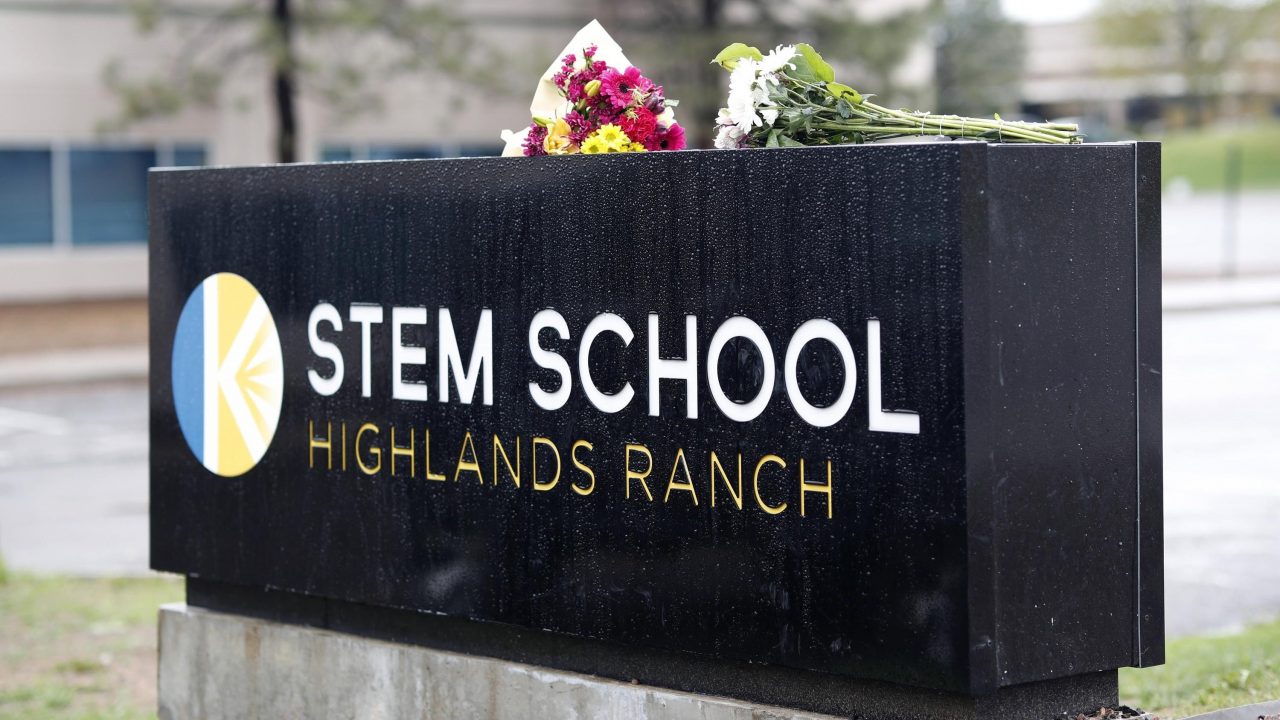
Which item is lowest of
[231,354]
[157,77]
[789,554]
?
[789,554]

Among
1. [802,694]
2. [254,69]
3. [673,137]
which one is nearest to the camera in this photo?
[802,694]

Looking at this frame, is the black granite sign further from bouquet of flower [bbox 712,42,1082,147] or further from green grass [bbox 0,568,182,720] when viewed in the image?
green grass [bbox 0,568,182,720]

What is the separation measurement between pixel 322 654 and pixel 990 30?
192ft

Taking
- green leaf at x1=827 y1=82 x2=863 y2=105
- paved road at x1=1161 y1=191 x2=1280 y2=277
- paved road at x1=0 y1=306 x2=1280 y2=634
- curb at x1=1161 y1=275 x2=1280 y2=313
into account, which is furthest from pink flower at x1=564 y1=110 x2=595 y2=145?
paved road at x1=1161 y1=191 x2=1280 y2=277

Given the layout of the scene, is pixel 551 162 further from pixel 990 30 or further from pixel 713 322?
pixel 990 30

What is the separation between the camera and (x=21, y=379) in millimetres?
22062

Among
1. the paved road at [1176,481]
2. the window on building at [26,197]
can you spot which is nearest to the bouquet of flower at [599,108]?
the paved road at [1176,481]

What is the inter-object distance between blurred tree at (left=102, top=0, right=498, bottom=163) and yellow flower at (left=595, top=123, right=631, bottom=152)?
1835 cm

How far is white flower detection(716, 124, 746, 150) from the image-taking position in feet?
14.9

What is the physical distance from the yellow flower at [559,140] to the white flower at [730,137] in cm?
58

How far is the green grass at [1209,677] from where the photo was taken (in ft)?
18.7

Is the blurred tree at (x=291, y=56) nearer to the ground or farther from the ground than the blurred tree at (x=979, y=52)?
nearer to the ground

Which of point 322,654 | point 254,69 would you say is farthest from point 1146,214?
point 254,69

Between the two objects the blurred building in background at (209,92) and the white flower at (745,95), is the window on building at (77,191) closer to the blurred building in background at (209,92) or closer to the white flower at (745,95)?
the blurred building in background at (209,92)
